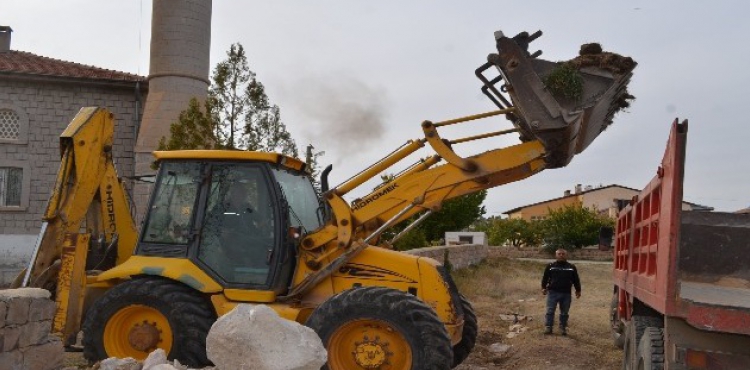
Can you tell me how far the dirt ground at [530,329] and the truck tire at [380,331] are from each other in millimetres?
2254

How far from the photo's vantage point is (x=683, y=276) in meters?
6.83

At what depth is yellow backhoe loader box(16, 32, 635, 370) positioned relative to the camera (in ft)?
19.9

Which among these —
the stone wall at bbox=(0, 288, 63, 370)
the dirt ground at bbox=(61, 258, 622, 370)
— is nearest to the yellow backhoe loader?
the dirt ground at bbox=(61, 258, 622, 370)

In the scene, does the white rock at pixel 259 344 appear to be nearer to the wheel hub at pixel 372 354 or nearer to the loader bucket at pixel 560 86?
the wheel hub at pixel 372 354

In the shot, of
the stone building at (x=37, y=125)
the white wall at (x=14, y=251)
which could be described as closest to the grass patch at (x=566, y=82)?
the stone building at (x=37, y=125)

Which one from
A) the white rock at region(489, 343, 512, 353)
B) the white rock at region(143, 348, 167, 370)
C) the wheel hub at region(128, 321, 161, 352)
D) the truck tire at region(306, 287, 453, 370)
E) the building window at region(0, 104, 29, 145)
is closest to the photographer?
the white rock at region(143, 348, 167, 370)

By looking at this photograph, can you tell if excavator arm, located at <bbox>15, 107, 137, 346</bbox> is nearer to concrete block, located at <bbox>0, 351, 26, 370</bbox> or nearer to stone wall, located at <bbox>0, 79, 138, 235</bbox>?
concrete block, located at <bbox>0, 351, 26, 370</bbox>

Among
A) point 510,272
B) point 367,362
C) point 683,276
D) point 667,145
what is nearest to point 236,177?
point 367,362

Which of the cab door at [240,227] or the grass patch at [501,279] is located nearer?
the cab door at [240,227]

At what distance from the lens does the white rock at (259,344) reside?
4.66m

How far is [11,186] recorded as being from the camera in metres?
22.8

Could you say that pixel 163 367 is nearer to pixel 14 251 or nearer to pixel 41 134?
pixel 14 251

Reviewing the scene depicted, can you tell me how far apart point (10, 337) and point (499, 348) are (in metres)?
6.40

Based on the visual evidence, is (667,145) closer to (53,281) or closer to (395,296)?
(395,296)
